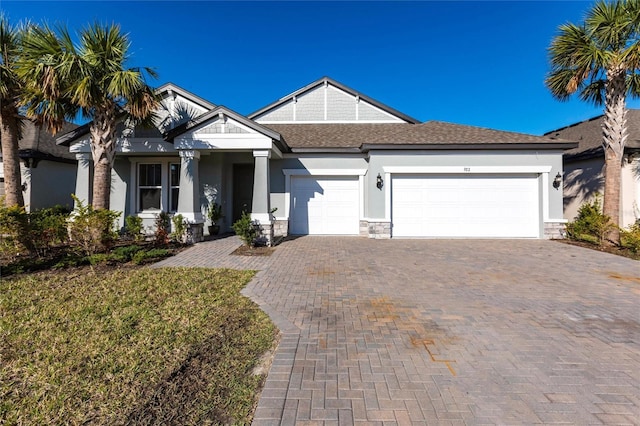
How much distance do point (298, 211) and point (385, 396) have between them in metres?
9.89

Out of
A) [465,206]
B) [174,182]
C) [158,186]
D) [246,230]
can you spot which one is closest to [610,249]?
[465,206]

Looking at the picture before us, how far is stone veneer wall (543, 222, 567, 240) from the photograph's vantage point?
10.6 m

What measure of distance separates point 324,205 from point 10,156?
10.7 metres

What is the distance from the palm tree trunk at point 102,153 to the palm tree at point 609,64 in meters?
14.9

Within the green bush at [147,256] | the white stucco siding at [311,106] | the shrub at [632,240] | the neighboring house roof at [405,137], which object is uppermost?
the white stucco siding at [311,106]

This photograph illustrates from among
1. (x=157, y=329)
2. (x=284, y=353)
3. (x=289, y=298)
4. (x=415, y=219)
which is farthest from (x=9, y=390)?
(x=415, y=219)

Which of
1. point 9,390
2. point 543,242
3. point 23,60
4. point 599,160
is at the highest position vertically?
point 23,60

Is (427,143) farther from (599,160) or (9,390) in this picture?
(9,390)

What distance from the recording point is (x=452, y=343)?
10.8 feet

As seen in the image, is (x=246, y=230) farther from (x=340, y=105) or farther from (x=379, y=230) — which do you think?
(x=340, y=105)

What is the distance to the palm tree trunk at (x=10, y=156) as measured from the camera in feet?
29.8

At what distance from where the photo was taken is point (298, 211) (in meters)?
12.1

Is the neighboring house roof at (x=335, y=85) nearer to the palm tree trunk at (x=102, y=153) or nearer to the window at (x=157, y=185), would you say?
the window at (x=157, y=185)

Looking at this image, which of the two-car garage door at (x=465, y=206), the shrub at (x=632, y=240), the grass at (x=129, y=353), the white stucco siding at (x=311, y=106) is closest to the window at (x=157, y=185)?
the grass at (x=129, y=353)
